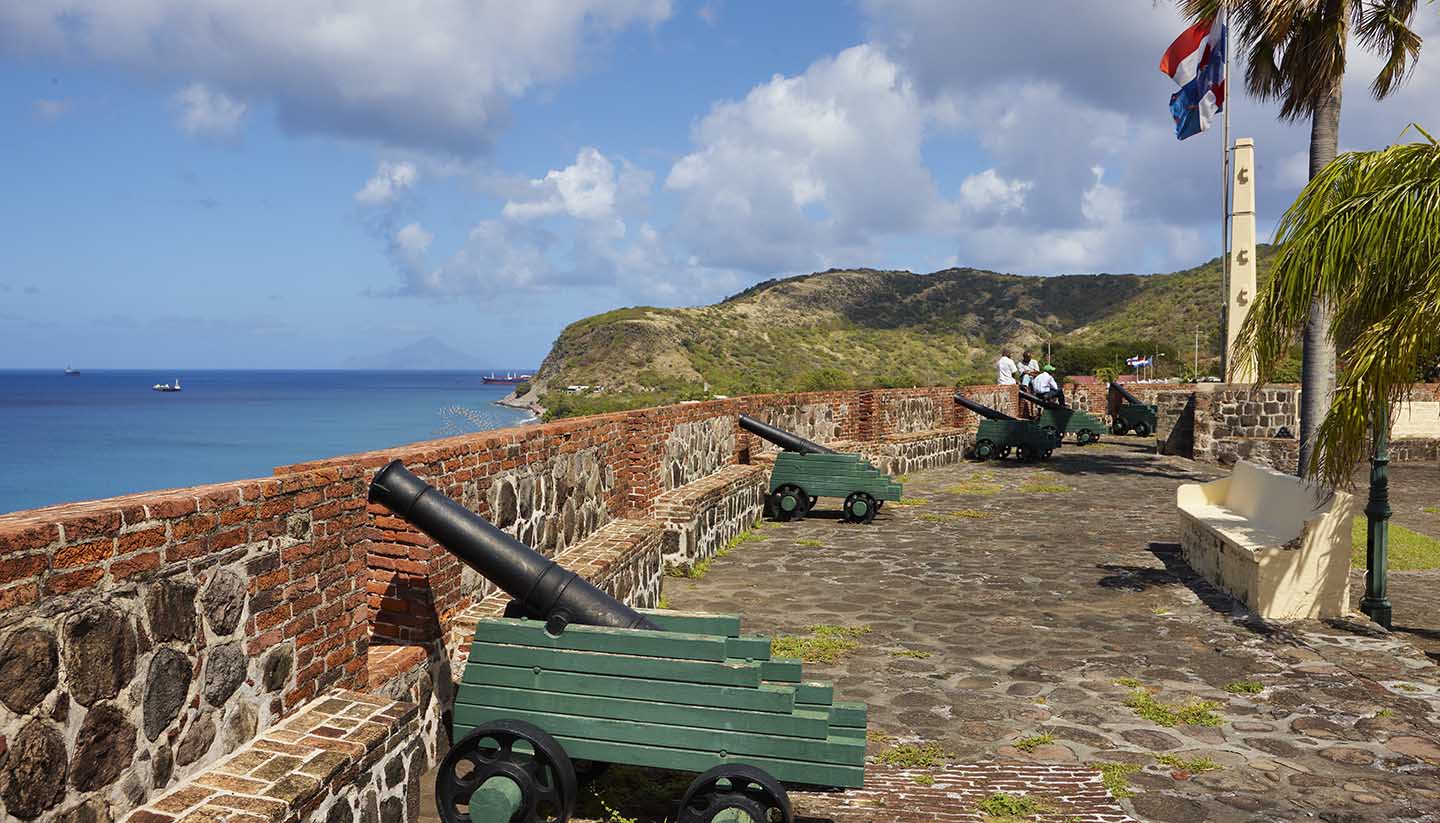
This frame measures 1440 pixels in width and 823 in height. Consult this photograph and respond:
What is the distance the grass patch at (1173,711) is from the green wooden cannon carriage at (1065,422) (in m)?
16.0

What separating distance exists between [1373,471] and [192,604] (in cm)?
858

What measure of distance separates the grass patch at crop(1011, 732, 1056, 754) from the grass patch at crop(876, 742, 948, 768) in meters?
0.46

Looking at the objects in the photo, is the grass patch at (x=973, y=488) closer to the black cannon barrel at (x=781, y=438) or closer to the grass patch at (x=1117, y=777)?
the black cannon barrel at (x=781, y=438)

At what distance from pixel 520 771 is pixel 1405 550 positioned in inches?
425

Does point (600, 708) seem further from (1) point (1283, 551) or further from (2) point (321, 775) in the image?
(1) point (1283, 551)

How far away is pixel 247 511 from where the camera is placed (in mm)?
3664

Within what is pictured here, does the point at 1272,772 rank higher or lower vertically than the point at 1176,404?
lower

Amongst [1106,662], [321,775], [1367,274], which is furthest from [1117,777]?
[1367,274]

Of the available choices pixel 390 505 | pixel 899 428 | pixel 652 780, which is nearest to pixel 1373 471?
pixel 652 780

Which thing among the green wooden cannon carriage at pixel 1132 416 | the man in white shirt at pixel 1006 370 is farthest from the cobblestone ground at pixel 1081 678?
the green wooden cannon carriage at pixel 1132 416

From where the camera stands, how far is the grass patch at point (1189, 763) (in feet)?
16.3

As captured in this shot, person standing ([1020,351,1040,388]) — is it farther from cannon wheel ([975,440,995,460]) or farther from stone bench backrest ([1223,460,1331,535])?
stone bench backrest ([1223,460,1331,535])

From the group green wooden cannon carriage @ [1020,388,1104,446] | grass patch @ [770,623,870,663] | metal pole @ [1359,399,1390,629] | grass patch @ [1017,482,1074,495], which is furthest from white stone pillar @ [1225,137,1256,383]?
grass patch @ [770,623,870,663]

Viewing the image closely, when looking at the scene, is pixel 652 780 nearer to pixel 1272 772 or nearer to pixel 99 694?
pixel 99 694
